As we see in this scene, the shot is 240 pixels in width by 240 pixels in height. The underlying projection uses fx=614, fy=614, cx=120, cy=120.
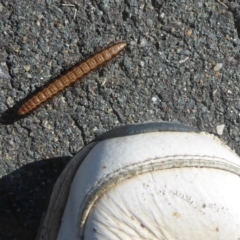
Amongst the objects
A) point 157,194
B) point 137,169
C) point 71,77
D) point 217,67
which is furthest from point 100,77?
point 157,194

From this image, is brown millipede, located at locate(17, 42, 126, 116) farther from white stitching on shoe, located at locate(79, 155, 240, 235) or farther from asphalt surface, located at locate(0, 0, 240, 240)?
white stitching on shoe, located at locate(79, 155, 240, 235)

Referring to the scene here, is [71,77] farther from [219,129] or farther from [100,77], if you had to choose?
[219,129]

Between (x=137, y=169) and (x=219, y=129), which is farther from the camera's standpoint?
(x=219, y=129)

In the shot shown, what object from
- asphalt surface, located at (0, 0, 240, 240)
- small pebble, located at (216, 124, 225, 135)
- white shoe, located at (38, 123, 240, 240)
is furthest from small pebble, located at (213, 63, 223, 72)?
white shoe, located at (38, 123, 240, 240)

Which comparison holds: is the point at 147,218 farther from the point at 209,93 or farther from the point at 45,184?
the point at 209,93

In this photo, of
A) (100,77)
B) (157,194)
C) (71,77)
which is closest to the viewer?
(157,194)

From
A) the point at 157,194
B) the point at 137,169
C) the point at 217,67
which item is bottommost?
the point at 217,67

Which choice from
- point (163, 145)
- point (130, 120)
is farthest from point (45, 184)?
point (163, 145)
